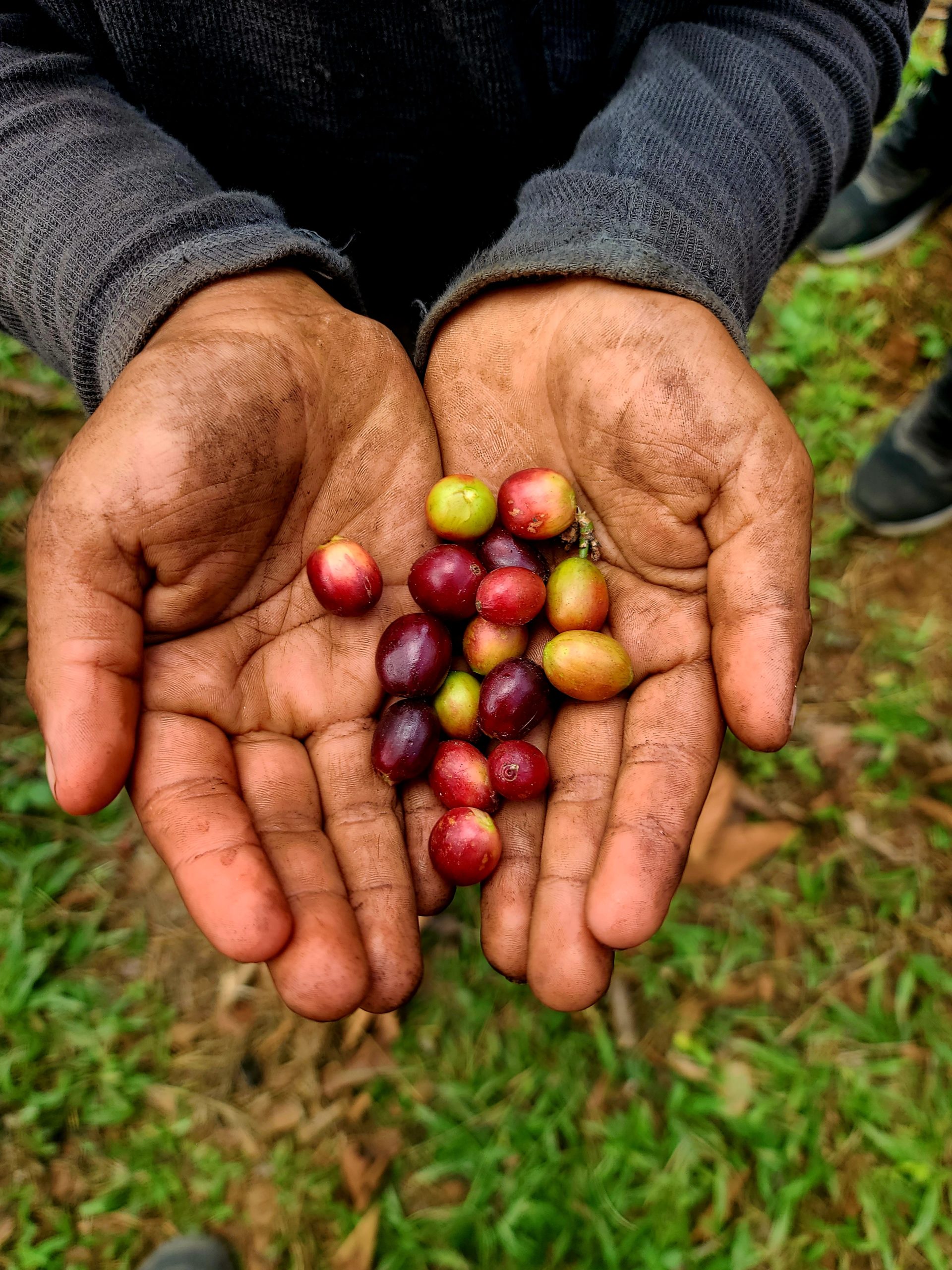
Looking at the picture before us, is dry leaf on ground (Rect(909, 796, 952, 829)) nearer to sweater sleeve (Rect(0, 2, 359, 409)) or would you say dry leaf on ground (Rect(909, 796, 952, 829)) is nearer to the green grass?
the green grass

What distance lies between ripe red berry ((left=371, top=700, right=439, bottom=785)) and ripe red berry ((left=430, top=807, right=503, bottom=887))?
189 millimetres

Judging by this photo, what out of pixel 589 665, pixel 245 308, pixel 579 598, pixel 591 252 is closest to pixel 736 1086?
pixel 589 665

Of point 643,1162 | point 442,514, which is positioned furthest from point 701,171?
point 643,1162

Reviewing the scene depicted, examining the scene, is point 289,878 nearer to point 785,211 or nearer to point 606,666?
point 606,666

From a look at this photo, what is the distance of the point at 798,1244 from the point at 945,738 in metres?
2.07

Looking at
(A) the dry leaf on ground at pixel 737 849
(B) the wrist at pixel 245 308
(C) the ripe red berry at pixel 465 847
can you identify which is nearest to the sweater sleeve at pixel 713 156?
(B) the wrist at pixel 245 308

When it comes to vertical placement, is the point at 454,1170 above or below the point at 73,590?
below

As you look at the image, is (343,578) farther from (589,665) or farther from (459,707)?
(589,665)

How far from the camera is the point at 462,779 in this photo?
266cm

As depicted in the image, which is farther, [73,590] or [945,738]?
[945,738]

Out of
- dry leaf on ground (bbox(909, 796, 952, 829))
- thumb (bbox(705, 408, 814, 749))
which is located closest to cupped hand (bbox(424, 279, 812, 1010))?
thumb (bbox(705, 408, 814, 749))

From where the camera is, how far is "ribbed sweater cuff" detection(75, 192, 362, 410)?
2.68 m

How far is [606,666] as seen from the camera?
263 centimetres

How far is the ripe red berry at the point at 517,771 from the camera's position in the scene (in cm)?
260
